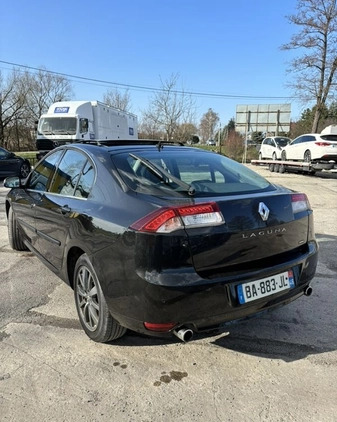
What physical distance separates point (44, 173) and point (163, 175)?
1.96 m

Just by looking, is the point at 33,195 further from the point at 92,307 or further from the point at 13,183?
the point at 92,307

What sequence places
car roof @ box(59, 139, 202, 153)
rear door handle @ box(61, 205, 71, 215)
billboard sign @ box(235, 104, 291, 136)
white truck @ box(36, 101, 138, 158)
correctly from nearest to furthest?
rear door handle @ box(61, 205, 71, 215) < car roof @ box(59, 139, 202, 153) < white truck @ box(36, 101, 138, 158) < billboard sign @ box(235, 104, 291, 136)

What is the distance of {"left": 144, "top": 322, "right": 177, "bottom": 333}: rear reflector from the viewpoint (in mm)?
2307

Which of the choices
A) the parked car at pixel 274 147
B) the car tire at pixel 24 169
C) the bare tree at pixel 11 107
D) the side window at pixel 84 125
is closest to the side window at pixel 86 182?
the car tire at pixel 24 169

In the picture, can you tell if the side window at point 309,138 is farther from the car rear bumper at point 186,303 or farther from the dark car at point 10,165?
the car rear bumper at point 186,303

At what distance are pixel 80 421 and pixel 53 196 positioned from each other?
2.12 metres

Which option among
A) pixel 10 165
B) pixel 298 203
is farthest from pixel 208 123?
pixel 298 203

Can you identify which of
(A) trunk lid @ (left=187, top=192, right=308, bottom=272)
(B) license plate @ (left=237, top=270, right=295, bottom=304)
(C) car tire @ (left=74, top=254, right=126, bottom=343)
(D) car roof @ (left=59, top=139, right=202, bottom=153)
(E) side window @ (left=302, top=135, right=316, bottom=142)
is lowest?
(C) car tire @ (left=74, top=254, right=126, bottom=343)

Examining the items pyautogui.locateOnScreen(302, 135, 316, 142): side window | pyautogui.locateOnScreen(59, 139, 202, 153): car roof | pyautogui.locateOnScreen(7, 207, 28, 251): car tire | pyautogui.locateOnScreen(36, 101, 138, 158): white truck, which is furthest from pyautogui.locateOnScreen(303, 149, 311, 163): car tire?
→ pyautogui.locateOnScreen(7, 207, 28, 251): car tire

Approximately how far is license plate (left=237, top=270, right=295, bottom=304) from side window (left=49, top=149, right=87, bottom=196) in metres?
1.76

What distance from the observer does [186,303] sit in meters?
2.27

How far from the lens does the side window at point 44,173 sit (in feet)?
12.9

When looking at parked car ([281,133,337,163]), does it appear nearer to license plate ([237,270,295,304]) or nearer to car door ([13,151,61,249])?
car door ([13,151,61,249])

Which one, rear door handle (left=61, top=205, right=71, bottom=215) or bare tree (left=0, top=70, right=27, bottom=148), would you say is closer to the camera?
rear door handle (left=61, top=205, right=71, bottom=215)
